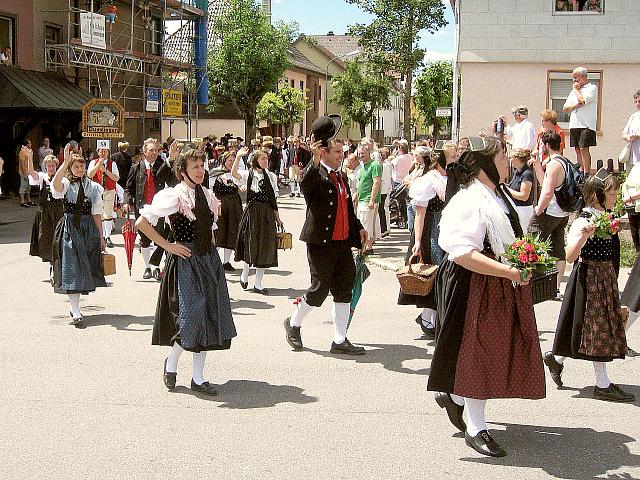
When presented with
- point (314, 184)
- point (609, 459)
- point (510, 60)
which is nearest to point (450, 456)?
point (609, 459)

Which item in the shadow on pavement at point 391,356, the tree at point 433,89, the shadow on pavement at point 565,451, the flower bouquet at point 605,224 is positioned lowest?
the shadow on pavement at point 391,356

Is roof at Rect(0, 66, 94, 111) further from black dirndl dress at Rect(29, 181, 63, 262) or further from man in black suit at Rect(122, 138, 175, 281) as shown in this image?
black dirndl dress at Rect(29, 181, 63, 262)

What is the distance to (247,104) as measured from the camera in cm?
5119

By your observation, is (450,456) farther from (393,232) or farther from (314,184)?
(393,232)

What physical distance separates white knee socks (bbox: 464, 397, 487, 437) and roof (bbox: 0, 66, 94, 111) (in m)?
21.9

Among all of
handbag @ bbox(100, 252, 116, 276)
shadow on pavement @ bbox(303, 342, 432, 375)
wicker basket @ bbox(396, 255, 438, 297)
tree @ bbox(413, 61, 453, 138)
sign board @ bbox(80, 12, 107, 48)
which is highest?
tree @ bbox(413, 61, 453, 138)

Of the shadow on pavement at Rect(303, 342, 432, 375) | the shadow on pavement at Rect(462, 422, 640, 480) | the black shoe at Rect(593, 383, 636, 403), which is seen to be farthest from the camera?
the shadow on pavement at Rect(303, 342, 432, 375)

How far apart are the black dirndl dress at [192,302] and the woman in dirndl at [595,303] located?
98.7 inches

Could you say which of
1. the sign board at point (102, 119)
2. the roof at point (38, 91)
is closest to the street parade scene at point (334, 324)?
the sign board at point (102, 119)

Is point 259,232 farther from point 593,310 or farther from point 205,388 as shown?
point 593,310

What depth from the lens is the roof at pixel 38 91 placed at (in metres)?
25.5

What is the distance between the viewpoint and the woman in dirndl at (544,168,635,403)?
6664 mm

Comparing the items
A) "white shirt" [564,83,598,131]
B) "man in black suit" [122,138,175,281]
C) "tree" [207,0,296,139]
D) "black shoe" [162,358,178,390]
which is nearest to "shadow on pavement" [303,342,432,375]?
"black shoe" [162,358,178,390]

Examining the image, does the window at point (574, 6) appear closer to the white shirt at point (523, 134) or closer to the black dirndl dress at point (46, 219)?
the white shirt at point (523, 134)
